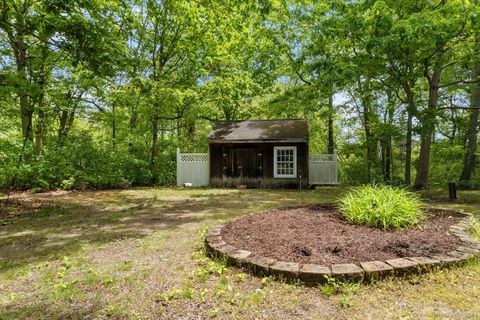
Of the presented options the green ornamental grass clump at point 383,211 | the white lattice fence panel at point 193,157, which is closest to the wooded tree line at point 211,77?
the white lattice fence panel at point 193,157

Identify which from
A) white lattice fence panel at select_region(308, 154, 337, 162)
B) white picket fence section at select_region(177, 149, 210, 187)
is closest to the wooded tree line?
white picket fence section at select_region(177, 149, 210, 187)

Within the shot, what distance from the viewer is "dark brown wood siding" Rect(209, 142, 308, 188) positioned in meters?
13.0

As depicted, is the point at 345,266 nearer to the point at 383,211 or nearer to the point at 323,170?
the point at 383,211

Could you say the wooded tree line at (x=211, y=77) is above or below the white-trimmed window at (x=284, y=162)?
above

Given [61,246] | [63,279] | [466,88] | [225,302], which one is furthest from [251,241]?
[466,88]

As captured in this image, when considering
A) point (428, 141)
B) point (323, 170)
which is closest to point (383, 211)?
point (428, 141)

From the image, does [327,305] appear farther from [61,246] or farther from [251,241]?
[61,246]

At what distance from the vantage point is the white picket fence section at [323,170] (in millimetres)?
13742

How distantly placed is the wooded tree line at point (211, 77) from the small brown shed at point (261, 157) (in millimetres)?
2381

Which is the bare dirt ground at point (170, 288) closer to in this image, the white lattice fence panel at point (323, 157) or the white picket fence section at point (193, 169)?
the white picket fence section at point (193, 169)

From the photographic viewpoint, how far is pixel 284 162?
1314cm

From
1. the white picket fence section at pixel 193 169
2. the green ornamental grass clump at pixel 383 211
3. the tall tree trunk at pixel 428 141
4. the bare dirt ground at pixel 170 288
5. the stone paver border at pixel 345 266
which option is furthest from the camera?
the white picket fence section at pixel 193 169

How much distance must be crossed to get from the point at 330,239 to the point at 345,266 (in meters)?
0.90

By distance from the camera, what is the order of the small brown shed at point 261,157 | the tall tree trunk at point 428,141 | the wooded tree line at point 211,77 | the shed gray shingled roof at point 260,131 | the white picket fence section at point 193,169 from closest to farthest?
the wooded tree line at point 211,77 < the tall tree trunk at point 428,141 < the shed gray shingled roof at point 260,131 < the small brown shed at point 261,157 < the white picket fence section at point 193,169
